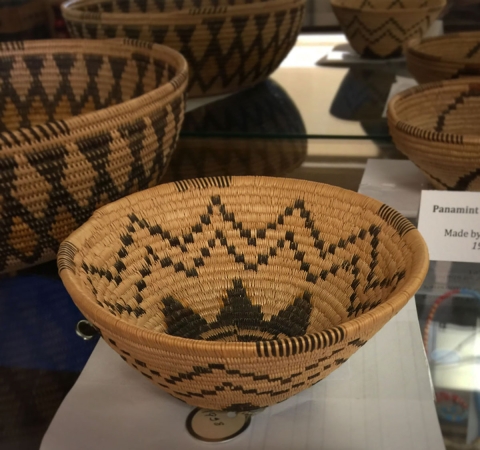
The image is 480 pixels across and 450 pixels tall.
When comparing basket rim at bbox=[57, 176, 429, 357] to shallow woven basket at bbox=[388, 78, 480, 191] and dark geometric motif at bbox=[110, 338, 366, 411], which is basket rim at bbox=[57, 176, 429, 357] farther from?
shallow woven basket at bbox=[388, 78, 480, 191]

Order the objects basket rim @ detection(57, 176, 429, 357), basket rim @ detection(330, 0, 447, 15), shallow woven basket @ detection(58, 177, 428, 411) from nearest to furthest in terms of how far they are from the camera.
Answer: basket rim @ detection(57, 176, 429, 357) → shallow woven basket @ detection(58, 177, 428, 411) → basket rim @ detection(330, 0, 447, 15)

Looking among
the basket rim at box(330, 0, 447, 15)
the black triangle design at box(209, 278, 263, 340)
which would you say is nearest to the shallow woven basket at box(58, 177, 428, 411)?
the black triangle design at box(209, 278, 263, 340)

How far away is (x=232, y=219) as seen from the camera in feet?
1.58

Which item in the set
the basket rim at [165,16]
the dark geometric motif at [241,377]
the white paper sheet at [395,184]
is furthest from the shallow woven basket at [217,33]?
the dark geometric motif at [241,377]

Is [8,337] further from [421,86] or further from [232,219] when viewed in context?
[421,86]

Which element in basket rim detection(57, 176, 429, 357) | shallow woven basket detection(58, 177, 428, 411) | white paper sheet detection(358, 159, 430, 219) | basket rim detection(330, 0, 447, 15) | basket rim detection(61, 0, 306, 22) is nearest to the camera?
basket rim detection(57, 176, 429, 357)

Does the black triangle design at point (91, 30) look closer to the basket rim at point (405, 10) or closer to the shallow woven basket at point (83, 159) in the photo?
the shallow woven basket at point (83, 159)

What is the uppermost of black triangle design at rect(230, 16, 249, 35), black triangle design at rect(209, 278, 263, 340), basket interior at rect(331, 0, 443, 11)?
black triangle design at rect(230, 16, 249, 35)

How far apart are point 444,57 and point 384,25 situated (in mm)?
214

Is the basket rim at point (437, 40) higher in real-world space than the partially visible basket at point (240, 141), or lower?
higher

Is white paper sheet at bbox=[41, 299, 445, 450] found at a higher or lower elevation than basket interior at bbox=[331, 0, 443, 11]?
lower

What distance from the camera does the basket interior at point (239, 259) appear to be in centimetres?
43

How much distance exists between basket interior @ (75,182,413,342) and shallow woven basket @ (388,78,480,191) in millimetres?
113

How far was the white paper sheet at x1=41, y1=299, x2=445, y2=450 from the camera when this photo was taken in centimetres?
36
